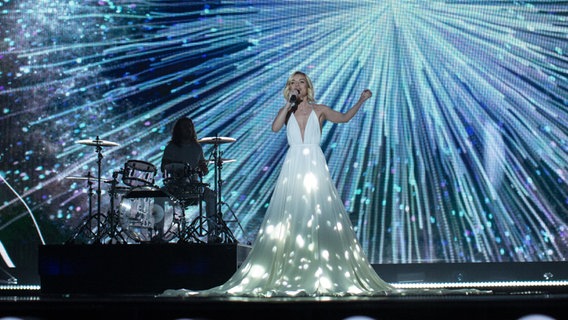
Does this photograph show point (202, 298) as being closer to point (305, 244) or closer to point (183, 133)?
point (305, 244)

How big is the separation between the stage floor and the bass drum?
3184 mm

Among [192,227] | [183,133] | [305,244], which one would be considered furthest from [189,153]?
[305,244]

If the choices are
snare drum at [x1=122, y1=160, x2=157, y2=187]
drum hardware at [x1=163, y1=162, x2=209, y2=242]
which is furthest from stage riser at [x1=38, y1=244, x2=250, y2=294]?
snare drum at [x1=122, y1=160, x2=157, y2=187]

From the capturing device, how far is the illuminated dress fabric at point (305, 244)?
3.49 metres

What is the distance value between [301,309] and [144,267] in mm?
2486

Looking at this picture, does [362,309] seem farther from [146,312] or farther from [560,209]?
[560,209]

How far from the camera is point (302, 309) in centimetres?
230

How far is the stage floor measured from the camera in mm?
2227

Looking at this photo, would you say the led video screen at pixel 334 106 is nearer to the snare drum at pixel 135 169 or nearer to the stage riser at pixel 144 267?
the snare drum at pixel 135 169

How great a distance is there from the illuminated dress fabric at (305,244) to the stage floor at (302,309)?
1.06 metres

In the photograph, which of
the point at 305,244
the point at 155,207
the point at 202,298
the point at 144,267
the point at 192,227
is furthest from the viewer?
the point at 155,207

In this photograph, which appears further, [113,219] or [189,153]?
[189,153]

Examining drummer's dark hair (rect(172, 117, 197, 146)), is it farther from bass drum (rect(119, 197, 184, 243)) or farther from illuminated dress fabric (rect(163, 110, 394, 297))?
illuminated dress fabric (rect(163, 110, 394, 297))

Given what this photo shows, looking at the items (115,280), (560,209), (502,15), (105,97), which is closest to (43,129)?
(105,97)
